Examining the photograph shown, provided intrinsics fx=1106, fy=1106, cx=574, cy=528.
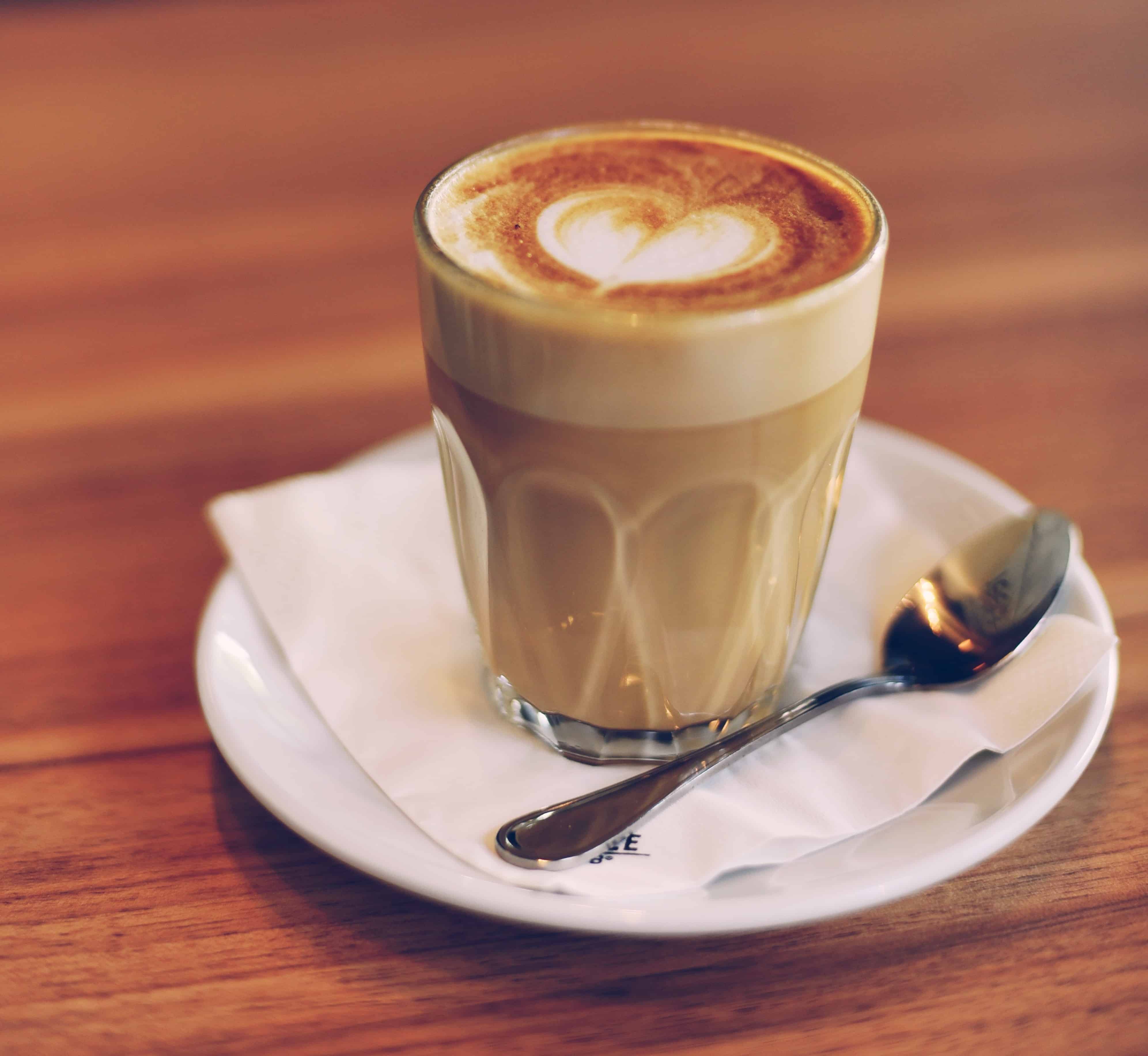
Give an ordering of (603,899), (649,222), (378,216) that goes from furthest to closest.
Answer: (378,216)
(649,222)
(603,899)

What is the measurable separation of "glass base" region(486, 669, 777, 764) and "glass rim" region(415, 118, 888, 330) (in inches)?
11.2

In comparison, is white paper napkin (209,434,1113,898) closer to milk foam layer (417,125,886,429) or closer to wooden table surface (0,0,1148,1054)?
wooden table surface (0,0,1148,1054)

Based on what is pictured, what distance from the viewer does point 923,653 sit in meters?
0.73

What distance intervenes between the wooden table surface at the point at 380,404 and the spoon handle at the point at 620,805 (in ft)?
0.14

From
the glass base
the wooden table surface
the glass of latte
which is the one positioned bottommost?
the glass base

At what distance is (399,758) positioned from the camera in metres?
0.66

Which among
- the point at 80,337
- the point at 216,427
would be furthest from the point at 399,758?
the point at 80,337

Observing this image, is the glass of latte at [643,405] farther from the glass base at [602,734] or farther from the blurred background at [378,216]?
the blurred background at [378,216]

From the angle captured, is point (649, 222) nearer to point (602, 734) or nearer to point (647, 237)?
point (647, 237)

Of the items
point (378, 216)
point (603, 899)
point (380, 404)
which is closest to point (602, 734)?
point (603, 899)

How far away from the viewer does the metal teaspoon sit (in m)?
0.59

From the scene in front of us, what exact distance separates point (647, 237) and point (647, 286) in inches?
2.5

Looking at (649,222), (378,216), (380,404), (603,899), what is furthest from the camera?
(378,216)

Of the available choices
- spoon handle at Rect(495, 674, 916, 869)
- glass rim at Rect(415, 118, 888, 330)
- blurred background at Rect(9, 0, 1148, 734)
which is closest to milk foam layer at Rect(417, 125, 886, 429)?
glass rim at Rect(415, 118, 888, 330)
